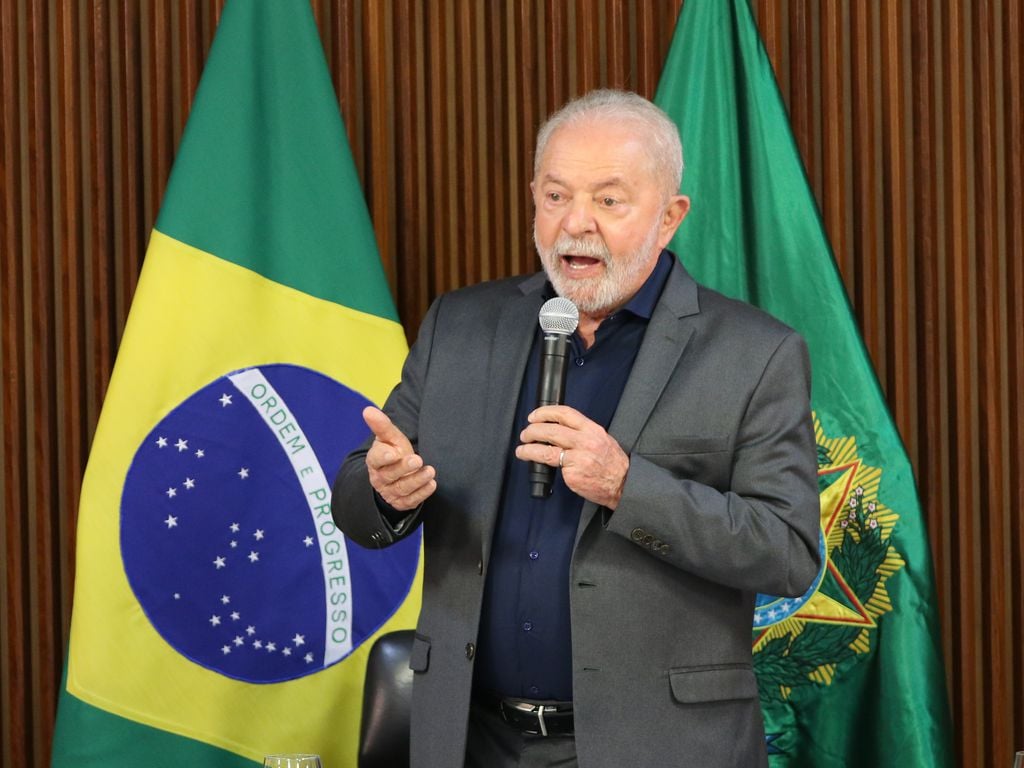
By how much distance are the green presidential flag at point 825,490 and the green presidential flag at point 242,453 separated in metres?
0.94

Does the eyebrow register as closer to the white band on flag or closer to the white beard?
the white beard

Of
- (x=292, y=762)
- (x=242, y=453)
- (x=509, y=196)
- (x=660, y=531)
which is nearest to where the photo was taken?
(x=292, y=762)

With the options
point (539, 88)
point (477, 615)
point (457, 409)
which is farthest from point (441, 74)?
point (477, 615)

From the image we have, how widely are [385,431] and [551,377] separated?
0.84 ft

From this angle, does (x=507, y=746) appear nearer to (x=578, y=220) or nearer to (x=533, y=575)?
(x=533, y=575)

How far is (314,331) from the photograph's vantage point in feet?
11.0

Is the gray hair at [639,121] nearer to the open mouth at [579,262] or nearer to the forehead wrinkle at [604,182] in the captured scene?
the forehead wrinkle at [604,182]

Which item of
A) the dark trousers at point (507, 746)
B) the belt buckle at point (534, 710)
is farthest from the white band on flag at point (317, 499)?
the belt buckle at point (534, 710)

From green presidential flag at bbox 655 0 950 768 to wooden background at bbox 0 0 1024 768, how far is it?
0.28 meters

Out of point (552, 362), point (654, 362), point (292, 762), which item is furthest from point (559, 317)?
point (292, 762)

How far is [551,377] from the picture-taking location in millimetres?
1835

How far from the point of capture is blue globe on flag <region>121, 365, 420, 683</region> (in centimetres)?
323

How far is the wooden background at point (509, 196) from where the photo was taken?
11.7 ft

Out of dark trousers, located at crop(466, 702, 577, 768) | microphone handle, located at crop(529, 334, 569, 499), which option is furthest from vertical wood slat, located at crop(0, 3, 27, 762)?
microphone handle, located at crop(529, 334, 569, 499)
